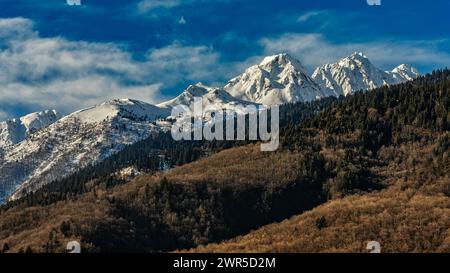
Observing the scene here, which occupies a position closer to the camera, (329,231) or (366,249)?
(366,249)
